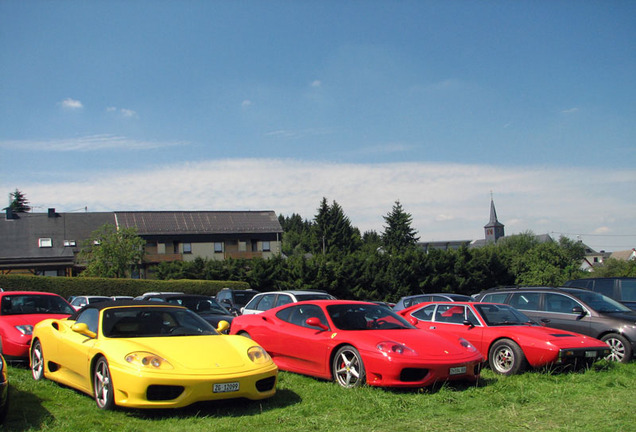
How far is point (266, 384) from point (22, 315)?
6137mm

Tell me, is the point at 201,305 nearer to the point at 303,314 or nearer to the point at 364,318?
the point at 303,314

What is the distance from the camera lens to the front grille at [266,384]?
701 centimetres

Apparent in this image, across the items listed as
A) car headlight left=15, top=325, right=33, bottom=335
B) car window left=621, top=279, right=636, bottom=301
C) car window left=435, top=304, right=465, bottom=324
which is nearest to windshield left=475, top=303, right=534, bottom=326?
car window left=435, top=304, right=465, bottom=324

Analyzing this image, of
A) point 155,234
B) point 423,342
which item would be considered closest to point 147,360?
point 423,342

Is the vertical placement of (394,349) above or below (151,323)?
below

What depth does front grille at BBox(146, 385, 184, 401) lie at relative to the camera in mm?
6430

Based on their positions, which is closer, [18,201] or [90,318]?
[90,318]

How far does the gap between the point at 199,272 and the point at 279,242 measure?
87.7 ft

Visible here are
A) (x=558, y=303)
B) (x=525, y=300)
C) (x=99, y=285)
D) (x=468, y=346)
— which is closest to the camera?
(x=468, y=346)

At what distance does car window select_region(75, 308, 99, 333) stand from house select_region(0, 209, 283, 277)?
53.5m

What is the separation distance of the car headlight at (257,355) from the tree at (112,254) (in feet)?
144

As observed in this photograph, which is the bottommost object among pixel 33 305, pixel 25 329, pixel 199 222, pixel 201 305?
pixel 201 305

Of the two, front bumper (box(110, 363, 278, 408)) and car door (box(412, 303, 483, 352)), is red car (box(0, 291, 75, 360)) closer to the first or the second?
front bumper (box(110, 363, 278, 408))

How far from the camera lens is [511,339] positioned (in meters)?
9.90
